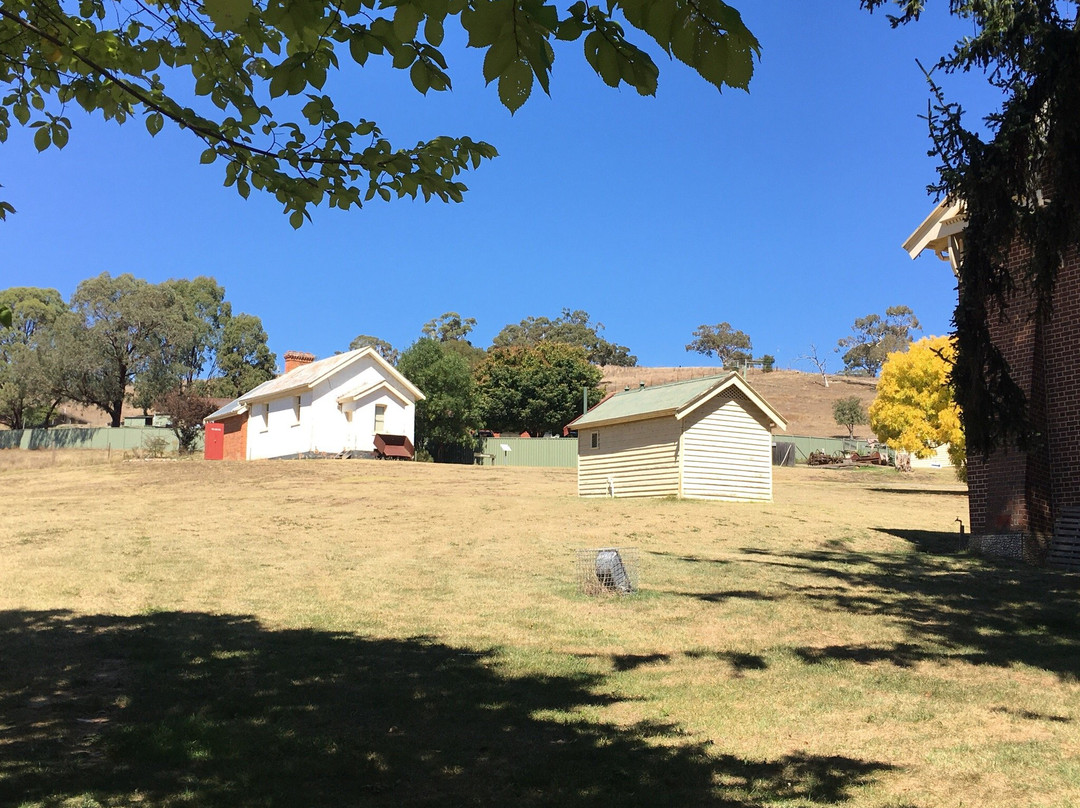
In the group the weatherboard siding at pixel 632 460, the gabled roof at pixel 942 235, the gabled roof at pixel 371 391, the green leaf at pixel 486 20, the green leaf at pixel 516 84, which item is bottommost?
the weatherboard siding at pixel 632 460

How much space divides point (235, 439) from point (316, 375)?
9.05 metres

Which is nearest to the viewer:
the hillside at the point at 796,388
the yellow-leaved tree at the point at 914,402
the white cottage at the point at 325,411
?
the yellow-leaved tree at the point at 914,402

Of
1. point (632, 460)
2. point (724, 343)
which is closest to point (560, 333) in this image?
point (724, 343)

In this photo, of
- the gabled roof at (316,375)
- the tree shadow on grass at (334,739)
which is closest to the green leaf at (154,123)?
the tree shadow on grass at (334,739)

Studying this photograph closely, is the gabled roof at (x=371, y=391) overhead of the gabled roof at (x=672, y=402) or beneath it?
overhead

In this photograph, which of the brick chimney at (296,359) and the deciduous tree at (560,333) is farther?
the deciduous tree at (560,333)

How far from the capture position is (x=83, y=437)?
184ft

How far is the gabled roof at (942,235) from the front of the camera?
15789 mm

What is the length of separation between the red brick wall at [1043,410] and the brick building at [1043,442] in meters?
0.01

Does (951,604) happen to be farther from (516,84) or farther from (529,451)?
(529,451)

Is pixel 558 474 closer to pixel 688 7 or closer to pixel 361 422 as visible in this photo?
pixel 361 422

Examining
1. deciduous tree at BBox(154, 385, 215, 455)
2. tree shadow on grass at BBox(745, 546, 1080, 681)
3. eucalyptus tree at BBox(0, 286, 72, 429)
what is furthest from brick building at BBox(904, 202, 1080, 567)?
eucalyptus tree at BBox(0, 286, 72, 429)

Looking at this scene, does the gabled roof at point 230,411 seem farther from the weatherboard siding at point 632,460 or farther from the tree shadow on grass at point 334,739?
the tree shadow on grass at point 334,739

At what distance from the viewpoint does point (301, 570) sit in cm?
1373
